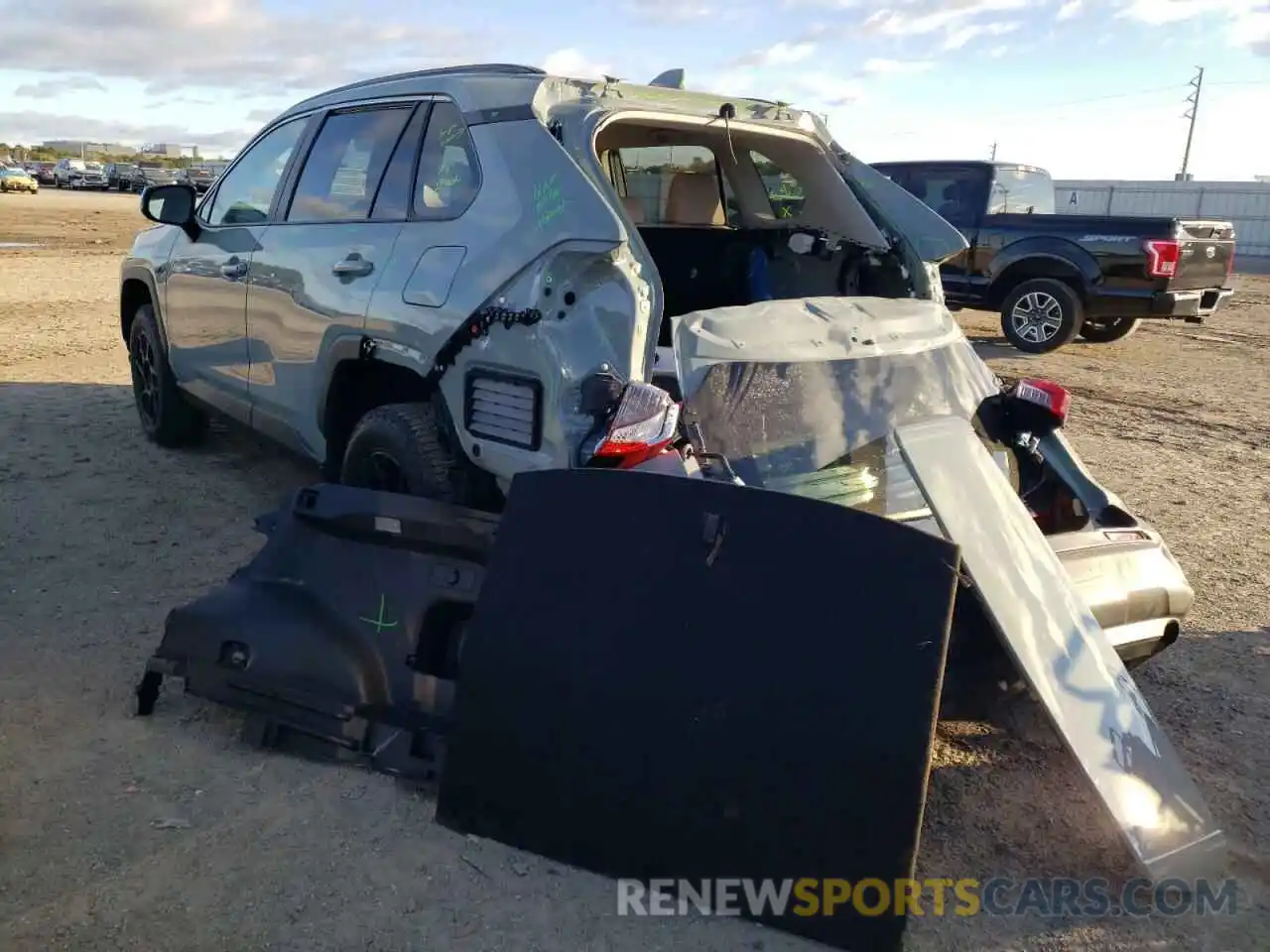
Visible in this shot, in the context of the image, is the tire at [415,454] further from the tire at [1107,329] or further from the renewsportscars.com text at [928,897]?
the tire at [1107,329]

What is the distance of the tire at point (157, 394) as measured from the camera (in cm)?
590

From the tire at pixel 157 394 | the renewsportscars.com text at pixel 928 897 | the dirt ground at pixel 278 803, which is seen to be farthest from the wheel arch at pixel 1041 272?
the renewsportscars.com text at pixel 928 897

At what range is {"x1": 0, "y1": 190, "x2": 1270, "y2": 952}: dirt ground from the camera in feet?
8.09

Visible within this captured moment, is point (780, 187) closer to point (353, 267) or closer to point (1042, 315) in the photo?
point (353, 267)

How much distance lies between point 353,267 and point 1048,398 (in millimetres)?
2548

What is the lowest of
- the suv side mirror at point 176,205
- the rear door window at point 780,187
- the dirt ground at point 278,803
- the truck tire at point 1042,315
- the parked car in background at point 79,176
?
the dirt ground at point 278,803

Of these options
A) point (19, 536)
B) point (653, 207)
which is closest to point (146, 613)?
point (19, 536)

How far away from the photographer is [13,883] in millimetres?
2523

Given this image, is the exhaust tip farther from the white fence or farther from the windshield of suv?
the white fence

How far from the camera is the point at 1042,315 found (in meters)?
10.8

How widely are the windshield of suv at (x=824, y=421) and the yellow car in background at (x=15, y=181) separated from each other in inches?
1987

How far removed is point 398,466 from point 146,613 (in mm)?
1181

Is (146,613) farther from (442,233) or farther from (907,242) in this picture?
(907,242)

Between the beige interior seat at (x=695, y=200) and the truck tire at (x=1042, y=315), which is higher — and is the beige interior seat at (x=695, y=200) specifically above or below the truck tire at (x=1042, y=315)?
above
